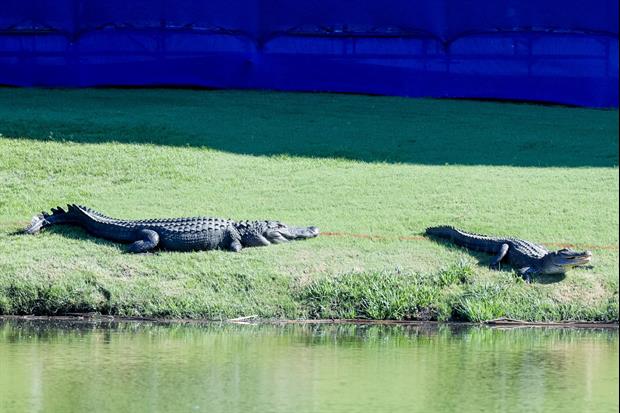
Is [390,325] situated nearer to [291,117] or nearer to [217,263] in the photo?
[217,263]

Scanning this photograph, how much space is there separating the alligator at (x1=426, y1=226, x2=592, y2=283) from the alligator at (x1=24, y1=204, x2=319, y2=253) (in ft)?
4.81

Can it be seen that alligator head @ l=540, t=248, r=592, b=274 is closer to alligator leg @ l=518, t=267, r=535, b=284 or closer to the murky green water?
alligator leg @ l=518, t=267, r=535, b=284

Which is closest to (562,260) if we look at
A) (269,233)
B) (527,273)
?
(527,273)

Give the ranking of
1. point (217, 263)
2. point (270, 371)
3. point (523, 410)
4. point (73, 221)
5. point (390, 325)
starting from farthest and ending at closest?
1. point (73, 221)
2. point (217, 263)
3. point (390, 325)
4. point (270, 371)
5. point (523, 410)

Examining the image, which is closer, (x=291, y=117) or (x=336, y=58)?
(x=291, y=117)

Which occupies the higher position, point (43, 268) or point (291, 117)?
point (291, 117)

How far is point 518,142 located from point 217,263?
266 inches

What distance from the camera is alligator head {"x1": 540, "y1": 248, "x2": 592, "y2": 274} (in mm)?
14102

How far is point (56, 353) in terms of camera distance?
11.9m

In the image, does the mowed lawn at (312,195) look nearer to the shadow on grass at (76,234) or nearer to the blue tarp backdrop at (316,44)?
the shadow on grass at (76,234)

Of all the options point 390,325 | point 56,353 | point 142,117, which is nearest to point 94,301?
point 56,353

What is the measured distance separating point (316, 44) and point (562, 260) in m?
9.32

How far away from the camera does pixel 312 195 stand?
665 inches

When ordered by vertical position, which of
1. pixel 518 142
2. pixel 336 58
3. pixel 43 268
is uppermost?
pixel 336 58
